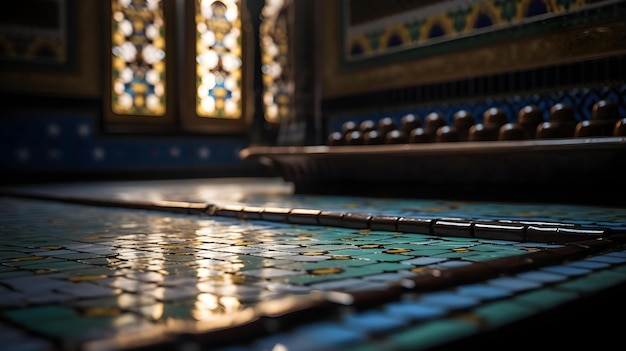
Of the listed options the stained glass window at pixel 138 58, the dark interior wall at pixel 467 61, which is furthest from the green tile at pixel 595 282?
the stained glass window at pixel 138 58

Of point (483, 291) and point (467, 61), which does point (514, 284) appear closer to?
point (483, 291)

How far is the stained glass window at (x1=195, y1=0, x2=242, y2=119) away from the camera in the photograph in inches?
341

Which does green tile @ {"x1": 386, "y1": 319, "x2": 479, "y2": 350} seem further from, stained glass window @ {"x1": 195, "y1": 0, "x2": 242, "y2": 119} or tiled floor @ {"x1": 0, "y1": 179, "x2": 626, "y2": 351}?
stained glass window @ {"x1": 195, "y1": 0, "x2": 242, "y2": 119}

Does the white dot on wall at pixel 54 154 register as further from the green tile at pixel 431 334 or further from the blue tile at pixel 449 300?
the green tile at pixel 431 334

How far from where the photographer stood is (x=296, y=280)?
1218 millimetres

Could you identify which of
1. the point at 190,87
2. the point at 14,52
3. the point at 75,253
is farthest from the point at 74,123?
the point at 75,253

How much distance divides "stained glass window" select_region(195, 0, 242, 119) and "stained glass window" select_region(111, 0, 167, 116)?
53 cm

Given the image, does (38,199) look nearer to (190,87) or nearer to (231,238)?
(231,238)

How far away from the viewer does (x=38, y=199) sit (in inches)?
179

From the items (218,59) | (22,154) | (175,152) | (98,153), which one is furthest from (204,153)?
(22,154)

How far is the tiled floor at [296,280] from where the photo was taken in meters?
0.80

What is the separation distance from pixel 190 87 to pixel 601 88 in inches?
230

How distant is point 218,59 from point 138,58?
117 centimetres

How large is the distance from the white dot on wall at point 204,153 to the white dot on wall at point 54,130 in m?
1.93
